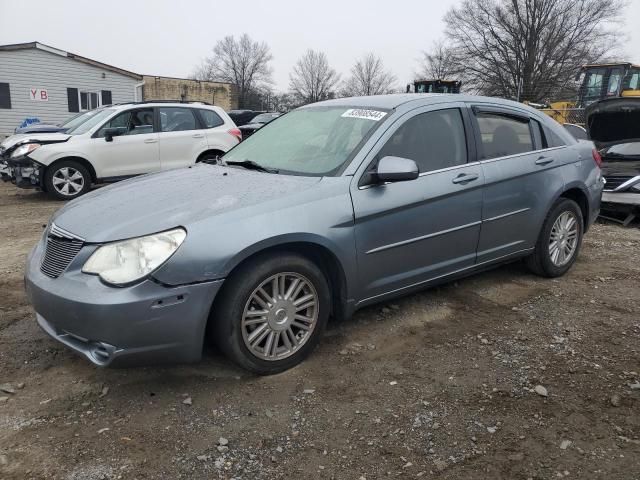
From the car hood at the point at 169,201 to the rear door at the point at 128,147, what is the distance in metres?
5.96

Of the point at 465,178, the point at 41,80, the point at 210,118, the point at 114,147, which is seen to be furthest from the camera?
the point at 41,80

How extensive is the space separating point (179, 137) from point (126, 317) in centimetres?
751

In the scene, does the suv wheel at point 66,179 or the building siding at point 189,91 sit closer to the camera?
the suv wheel at point 66,179

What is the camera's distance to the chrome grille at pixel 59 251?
2883mm

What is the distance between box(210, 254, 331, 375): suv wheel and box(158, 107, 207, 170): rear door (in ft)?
22.7

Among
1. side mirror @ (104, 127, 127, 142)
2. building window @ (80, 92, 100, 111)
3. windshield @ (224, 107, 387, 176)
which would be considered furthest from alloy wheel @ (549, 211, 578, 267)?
building window @ (80, 92, 100, 111)

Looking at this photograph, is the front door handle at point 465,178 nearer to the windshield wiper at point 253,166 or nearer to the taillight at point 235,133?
the windshield wiper at point 253,166

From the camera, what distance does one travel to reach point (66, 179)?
9.11m

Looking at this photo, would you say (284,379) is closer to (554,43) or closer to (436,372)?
(436,372)

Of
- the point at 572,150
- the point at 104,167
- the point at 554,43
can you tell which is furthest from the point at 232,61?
the point at 572,150

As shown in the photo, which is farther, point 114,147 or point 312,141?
Answer: point 114,147

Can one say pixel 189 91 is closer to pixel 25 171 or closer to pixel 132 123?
pixel 132 123

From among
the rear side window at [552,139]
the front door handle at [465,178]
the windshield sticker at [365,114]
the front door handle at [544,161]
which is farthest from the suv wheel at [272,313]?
the rear side window at [552,139]

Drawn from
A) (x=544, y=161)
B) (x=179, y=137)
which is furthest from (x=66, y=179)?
(x=544, y=161)
